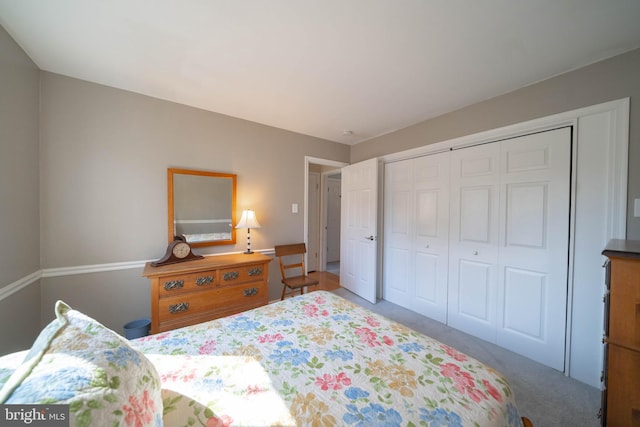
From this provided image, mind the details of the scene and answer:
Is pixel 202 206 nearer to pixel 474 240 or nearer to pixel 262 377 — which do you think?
pixel 262 377

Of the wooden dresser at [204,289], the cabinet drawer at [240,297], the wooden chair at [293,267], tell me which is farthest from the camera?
the wooden chair at [293,267]

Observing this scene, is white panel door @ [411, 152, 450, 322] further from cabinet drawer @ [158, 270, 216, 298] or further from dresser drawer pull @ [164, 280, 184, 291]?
dresser drawer pull @ [164, 280, 184, 291]

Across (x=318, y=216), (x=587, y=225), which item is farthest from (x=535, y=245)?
(x=318, y=216)

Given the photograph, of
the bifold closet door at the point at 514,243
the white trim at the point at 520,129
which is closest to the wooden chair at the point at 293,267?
the bifold closet door at the point at 514,243

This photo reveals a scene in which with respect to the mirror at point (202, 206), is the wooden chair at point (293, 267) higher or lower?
lower

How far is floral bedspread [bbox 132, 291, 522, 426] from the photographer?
0.75 metres

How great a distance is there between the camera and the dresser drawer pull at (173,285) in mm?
1890

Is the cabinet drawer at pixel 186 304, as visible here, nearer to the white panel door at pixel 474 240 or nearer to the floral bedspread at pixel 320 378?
the floral bedspread at pixel 320 378

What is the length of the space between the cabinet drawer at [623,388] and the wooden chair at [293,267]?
2.29 m

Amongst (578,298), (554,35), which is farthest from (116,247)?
(578,298)

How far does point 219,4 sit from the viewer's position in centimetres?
126

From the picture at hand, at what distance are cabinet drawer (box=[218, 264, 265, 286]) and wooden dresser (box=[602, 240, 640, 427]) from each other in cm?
247

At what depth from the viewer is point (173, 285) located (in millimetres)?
1916

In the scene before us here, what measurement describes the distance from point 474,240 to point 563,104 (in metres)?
1.33
